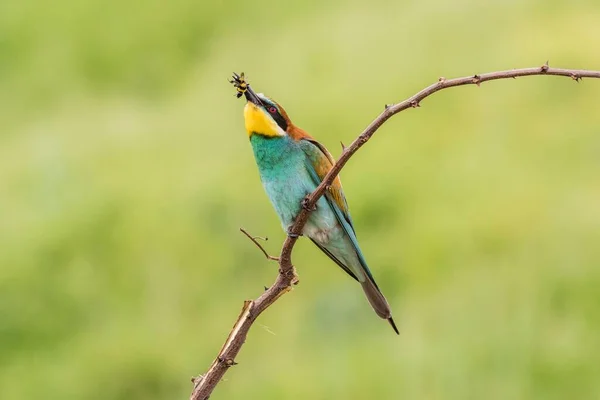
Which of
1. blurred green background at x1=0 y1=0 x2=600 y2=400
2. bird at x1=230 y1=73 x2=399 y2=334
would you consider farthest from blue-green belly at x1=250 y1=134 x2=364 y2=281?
blurred green background at x1=0 y1=0 x2=600 y2=400

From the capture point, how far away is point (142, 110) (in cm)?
306

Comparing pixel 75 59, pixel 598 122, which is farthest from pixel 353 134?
pixel 75 59

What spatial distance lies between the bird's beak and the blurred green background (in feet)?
3.64

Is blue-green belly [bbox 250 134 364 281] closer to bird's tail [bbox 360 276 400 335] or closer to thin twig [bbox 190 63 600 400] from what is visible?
bird's tail [bbox 360 276 400 335]

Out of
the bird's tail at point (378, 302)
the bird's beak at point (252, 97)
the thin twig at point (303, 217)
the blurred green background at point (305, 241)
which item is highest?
the blurred green background at point (305, 241)

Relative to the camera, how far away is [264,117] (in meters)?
1.29

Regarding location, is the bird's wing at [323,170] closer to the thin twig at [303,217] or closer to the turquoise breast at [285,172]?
the turquoise breast at [285,172]

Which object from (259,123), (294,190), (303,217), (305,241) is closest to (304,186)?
(294,190)

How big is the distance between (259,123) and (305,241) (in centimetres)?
127

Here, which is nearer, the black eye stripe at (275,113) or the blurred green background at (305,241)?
the black eye stripe at (275,113)

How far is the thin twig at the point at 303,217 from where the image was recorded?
789mm

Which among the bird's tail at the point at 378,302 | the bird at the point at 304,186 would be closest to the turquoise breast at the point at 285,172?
the bird at the point at 304,186

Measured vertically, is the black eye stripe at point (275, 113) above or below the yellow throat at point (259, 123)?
above

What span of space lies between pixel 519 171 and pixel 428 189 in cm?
25
